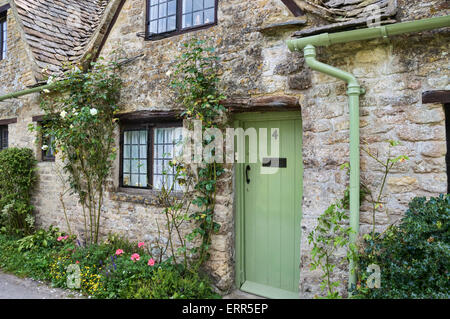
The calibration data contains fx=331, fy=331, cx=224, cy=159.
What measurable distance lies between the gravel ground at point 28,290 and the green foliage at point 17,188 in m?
1.89

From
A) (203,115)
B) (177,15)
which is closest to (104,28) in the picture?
(177,15)

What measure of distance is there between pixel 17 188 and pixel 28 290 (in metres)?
2.81

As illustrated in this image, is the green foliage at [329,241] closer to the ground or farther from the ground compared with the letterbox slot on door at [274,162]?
closer to the ground

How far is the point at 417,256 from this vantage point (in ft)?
9.12

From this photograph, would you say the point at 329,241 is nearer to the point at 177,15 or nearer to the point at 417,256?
the point at 417,256

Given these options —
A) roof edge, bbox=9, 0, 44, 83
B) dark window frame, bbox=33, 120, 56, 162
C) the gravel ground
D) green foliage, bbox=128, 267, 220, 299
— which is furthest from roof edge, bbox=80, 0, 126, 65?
green foliage, bbox=128, 267, 220, 299

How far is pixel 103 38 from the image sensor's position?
18.8 ft

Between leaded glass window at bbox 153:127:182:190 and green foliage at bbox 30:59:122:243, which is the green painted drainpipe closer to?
leaded glass window at bbox 153:127:182:190

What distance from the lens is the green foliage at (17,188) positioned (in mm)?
6664

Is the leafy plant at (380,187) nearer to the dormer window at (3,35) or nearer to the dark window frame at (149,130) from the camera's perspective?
the dark window frame at (149,130)

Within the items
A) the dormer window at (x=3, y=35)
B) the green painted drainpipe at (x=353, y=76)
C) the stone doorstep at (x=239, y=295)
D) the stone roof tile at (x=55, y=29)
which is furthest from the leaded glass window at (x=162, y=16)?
the dormer window at (x=3, y=35)

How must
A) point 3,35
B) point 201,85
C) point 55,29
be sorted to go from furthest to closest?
point 3,35, point 55,29, point 201,85

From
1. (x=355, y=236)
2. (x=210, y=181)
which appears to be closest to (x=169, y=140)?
(x=210, y=181)
